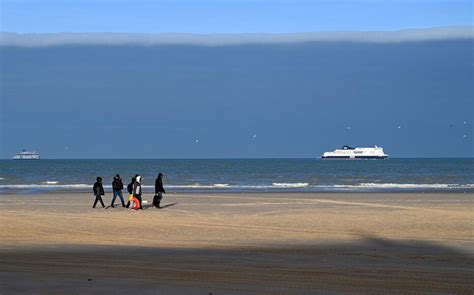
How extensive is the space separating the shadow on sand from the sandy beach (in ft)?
0.06

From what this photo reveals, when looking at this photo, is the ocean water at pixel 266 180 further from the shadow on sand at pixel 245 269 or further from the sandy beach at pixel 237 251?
the shadow on sand at pixel 245 269

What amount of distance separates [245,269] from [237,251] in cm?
315

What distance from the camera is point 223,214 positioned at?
29859mm

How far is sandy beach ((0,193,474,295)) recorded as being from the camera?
12281 millimetres

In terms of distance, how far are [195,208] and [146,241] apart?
13746 millimetres

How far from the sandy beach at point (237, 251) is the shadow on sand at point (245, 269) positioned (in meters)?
0.02

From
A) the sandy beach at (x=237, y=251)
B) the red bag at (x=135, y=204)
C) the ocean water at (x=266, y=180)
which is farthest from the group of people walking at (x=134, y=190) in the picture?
the ocean water at (x=266, y=180)

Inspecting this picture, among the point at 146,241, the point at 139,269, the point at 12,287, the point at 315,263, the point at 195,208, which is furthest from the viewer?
the point at 195,208

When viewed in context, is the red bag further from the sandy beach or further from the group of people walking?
the sandy beach

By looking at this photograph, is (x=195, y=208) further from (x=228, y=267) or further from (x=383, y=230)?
(x=228, y=267)

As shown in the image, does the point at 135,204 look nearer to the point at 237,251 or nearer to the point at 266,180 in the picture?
the point at 237,251

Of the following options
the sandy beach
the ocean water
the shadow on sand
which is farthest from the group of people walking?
the ocean water

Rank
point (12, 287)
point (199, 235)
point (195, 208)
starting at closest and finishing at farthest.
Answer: point (12, 287), point (199, 235), point (195, 208)

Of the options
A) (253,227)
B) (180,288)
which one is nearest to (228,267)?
(180,288)
